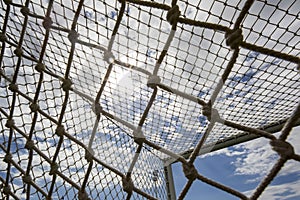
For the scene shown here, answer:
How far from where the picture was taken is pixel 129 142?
2484 millimetres

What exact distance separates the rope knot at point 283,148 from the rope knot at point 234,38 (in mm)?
226

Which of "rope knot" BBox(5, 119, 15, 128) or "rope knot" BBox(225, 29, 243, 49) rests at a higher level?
"rope knot" BBox(225, 29, 243, 49)

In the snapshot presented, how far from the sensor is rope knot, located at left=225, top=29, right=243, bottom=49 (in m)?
0.62

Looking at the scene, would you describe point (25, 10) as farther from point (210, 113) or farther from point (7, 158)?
point (210, 113)

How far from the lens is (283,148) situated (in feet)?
1.87

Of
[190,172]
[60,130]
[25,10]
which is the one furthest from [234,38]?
[25,10]

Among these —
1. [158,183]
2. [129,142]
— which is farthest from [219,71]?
[158,183]

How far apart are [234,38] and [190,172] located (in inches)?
13.4

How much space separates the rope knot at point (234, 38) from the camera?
0.62 metres

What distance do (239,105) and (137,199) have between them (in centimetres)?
120

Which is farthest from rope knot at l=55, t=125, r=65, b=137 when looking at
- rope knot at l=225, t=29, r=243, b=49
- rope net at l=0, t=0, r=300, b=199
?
rope knot at l=225, t=29, r=243, b=49

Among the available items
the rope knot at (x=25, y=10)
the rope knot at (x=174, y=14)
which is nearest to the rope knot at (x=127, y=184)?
the rope knot at (x=174, y=14)

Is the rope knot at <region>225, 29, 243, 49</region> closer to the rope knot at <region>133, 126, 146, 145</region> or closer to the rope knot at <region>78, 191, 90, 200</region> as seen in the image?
the rope knot at <region>133, 126, 146, 145</region>

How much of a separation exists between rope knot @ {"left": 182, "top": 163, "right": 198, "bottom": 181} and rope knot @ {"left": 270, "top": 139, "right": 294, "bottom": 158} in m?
0.21
